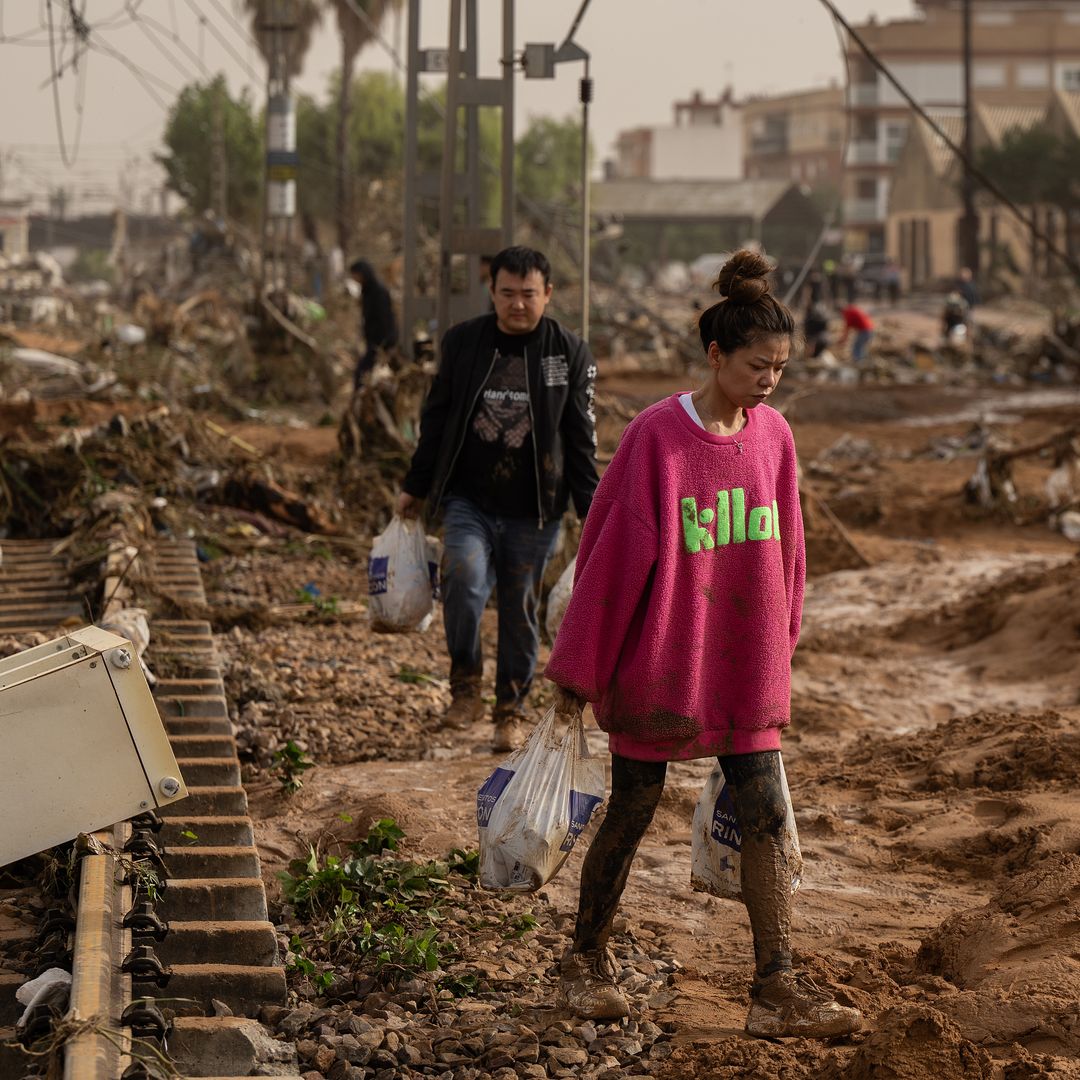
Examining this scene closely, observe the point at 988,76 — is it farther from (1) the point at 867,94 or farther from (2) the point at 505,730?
(2) the point at 505,730

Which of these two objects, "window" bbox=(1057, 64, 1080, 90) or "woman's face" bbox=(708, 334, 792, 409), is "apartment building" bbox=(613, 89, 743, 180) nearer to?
"window" bbox=(1057, 64, 1080, 90)

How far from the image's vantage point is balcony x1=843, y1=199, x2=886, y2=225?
8788cm

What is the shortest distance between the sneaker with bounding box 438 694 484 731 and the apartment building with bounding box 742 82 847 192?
105 m

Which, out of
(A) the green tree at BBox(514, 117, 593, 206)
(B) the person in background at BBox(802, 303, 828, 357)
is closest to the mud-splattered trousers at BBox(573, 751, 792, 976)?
(B) the person in background at BBox(802, 303, 828, 357)

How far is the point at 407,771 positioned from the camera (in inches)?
236

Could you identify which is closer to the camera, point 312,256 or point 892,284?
point 892,284

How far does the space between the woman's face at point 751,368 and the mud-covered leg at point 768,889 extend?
81 centimetres

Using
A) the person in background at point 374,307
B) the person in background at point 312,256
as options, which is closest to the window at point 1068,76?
the person in background at point 312,256

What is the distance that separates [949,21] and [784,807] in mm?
92201

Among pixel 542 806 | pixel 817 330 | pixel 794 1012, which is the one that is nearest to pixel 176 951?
pixel 542 806

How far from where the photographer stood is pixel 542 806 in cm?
377

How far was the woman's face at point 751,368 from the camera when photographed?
3596 millimetres

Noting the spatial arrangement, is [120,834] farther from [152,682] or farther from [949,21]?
[949,21]

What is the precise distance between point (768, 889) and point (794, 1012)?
0.27 metres
